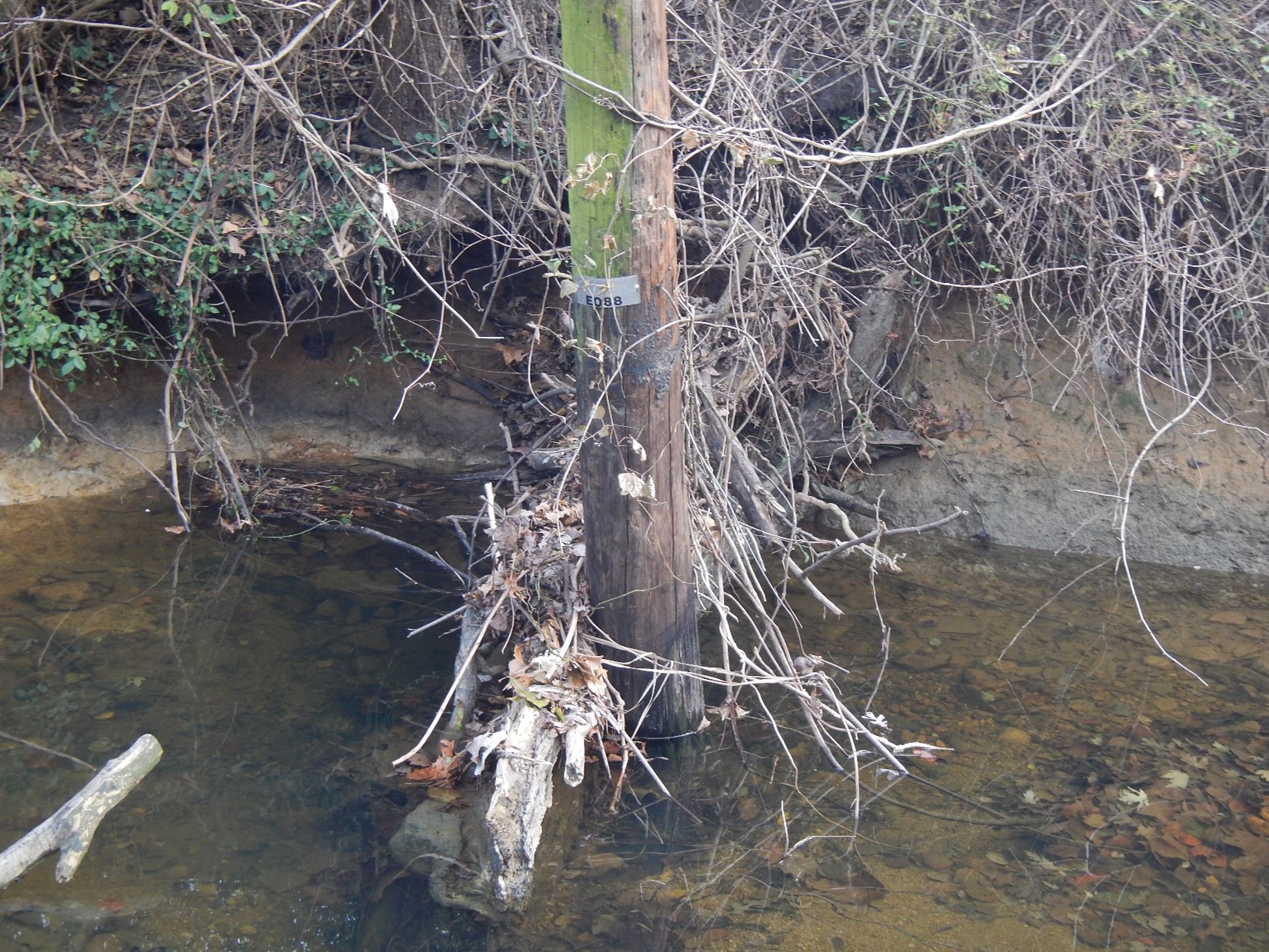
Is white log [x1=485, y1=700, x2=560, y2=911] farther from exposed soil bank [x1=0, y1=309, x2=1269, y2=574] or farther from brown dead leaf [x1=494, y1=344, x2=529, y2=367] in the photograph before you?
brown dead leaf [x1=494, y1=344, x2=529, y2=367]

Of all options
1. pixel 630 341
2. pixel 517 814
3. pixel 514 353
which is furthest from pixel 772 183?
pixel 517 814

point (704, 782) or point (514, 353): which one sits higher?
point (514, 353)

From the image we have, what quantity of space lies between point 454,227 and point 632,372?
3.66 metres

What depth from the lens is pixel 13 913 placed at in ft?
11.7

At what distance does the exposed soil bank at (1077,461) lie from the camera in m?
6.41

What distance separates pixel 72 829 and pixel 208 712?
188 centimetres

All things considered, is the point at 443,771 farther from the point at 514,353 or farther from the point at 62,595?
the point at 514,353

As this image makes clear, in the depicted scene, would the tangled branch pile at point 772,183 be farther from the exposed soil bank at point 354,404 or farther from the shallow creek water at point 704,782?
the shallow creek water at point 704,782

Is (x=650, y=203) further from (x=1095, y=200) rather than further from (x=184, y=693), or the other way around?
(x=1095, y=200)

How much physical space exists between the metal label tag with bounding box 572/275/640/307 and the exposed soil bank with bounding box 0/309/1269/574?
8.74ft

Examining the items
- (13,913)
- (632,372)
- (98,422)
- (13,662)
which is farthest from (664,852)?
(98,422)

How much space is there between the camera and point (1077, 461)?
22.1 ft

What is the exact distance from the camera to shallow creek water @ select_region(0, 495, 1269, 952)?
3613 mm

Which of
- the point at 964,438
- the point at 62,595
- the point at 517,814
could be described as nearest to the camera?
the point at 517,814
